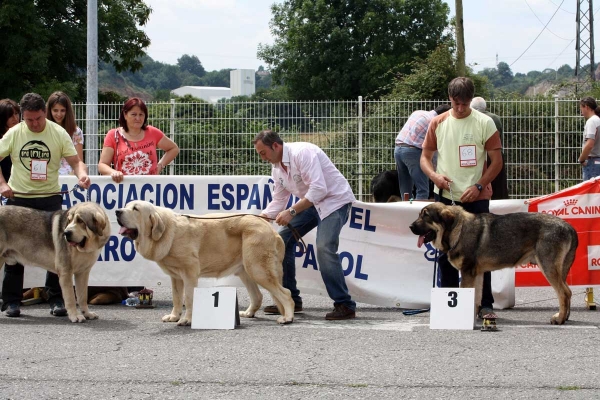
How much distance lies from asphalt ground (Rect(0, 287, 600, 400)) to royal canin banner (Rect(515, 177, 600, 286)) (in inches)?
26.7

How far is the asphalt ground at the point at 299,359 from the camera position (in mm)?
5512

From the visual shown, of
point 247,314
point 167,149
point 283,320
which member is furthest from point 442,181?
point 167,149

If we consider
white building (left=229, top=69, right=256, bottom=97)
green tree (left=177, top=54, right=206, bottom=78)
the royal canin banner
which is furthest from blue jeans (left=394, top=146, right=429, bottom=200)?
green tree (left=177, top=54, right=206, bottom=78)

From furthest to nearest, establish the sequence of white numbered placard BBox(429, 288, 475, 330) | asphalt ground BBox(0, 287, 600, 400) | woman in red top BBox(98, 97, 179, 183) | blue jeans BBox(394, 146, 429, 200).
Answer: blue jeans BBox(394, 146, 429, 200) < woman in red top BBox(98, 97, 179, 183) < white numbered placard BBox(429, 288, 475, 330) < asphalt ground BBox(0, 287, 600, 400)

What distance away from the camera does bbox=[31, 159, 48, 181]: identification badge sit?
330 inches

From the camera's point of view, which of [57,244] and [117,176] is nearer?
[57,244]

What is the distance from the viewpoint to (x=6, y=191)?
27.4ft

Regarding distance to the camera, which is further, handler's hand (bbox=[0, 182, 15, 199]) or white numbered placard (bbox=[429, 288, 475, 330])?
handler's hand (bbox=[0, 182, 15, 199])

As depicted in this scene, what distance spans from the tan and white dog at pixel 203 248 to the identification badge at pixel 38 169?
1052mm

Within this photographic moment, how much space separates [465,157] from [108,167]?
152 inches

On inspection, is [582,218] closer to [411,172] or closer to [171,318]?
[411,172]

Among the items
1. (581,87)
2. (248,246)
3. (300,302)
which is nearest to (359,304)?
(300,302)

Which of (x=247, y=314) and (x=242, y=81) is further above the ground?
(x=242, y=81)

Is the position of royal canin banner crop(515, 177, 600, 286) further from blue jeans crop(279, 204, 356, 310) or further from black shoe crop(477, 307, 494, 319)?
blue jeans crop(279, 204, 356, 310)
